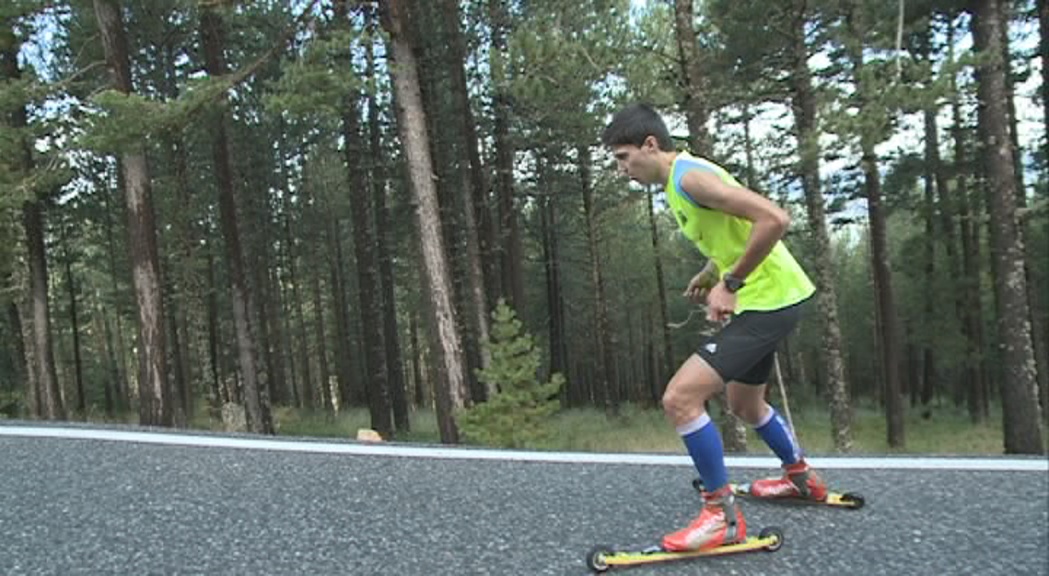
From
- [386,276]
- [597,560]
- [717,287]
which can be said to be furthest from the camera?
[386,276]

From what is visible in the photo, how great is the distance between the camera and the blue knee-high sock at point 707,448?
127 inches

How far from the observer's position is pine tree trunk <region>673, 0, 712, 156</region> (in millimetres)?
10398

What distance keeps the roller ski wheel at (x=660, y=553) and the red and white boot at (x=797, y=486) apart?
61 centimetres

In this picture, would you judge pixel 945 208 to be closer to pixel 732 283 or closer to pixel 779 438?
pixel 779 438

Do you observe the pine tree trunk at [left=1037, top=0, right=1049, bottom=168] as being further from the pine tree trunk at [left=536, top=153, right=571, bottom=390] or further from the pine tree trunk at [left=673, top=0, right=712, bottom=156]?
the pine tree trunk at [left=536, top=153, right=571, bottom=390]

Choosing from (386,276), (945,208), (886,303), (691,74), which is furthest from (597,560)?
(945,208)

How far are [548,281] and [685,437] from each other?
29319 mm

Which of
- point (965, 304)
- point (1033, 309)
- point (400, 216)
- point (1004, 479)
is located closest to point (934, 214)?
point (965, 304)

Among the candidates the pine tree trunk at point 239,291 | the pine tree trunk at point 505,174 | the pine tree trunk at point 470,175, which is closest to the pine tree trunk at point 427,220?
the pine tree trunk at point 470,175

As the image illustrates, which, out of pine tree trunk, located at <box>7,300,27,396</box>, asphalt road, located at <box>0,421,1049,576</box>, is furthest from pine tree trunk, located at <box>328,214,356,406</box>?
asphalt road, located at <box>0,421,1049,576</box>

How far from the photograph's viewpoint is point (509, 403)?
37.6 ft

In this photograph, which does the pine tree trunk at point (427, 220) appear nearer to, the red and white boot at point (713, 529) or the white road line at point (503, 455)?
the white road line at point (503, 455)

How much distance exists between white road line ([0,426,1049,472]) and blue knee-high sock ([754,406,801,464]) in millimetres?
999

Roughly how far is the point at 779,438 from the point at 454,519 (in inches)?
69.0
